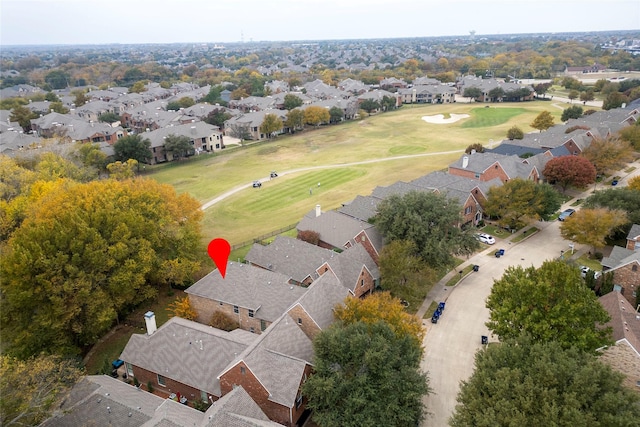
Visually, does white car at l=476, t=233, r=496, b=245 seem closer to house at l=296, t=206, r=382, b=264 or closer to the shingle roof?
house at l=296, t=206, r=382, b=264

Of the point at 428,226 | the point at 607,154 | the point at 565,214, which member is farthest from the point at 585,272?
the point at 607,154

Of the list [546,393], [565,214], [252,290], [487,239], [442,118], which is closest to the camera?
[546,393]

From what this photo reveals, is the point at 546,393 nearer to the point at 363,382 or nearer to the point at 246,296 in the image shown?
the point at 363,382

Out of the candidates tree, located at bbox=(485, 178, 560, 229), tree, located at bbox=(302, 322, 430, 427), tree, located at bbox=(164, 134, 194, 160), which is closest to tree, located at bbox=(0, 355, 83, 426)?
tree, located at bbox=(302, 322, 430, 427)

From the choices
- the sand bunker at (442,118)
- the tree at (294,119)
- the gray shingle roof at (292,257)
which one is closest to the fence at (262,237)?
the gray shingle roof at (292,257)

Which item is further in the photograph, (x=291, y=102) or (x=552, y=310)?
(x=291, y=102)

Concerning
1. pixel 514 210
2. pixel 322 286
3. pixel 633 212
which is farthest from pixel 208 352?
pixel 633 212

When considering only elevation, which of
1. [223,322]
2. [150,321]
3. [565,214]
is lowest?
[565,214]

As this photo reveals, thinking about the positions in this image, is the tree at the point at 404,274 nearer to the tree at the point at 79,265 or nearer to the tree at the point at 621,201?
the tree at the point at 79,265
